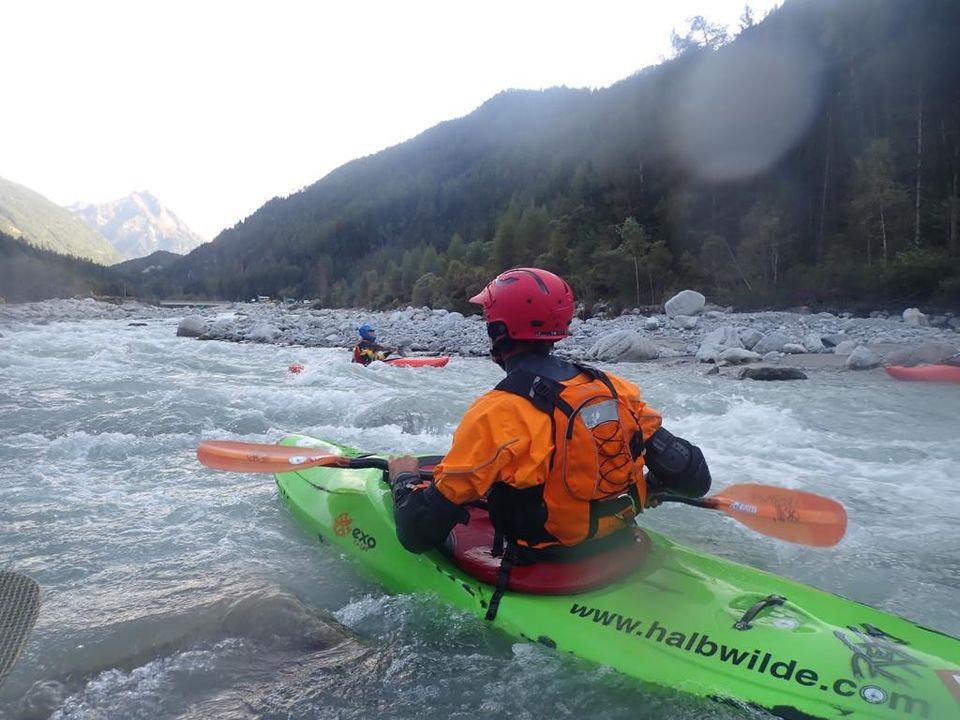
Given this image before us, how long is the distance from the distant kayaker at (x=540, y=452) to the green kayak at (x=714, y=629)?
0.56 feet

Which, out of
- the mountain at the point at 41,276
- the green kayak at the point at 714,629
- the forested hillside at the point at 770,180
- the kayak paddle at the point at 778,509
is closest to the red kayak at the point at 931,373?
the kayak paddle at the point at 778,509

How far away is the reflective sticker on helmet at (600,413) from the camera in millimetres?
2264

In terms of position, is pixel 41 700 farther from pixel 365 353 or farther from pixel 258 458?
pixel 365 353

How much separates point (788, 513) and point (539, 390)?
4.91 feet

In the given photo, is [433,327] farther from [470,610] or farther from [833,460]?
[470,610]

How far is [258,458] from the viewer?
148 inches

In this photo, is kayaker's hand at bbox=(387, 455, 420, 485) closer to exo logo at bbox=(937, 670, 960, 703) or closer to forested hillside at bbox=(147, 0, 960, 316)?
exo logo at bbox=(937, 670, 960, 703)

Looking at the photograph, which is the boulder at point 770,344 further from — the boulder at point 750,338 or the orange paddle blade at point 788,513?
the orange paddle blade at point 788,513

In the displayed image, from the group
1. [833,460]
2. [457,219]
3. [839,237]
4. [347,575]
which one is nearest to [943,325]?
[839,237]

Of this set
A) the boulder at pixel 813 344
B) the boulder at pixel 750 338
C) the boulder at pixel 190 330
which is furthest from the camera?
the boulder at pixel 190 330

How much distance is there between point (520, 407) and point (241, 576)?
2085 mm

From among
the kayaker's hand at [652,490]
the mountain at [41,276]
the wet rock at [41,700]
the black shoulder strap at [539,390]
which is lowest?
the wet rock at [41,700]

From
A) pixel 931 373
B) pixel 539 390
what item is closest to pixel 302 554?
pixel 539 390

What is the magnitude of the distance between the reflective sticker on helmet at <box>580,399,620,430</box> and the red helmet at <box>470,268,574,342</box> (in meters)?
0.27
